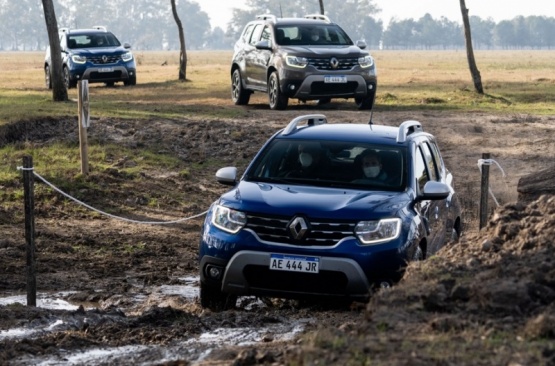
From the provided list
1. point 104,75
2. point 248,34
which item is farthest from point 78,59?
point 248,34

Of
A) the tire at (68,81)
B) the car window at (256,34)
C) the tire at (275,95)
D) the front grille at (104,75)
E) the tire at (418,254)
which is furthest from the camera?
the front grille at (104,75)

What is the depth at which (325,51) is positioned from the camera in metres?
26.1

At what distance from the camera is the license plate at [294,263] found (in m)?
9.90

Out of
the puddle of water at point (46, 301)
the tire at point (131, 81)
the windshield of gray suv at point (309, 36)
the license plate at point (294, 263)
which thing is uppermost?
the windshield of gray suv at point (309, 36)

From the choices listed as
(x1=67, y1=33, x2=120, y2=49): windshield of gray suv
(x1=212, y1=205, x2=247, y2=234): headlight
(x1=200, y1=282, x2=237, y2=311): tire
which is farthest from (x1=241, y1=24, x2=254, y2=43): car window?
(x1=212, y1=205, x2=247, y2=234): headlight

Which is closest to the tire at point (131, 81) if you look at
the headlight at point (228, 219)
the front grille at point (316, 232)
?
the headlight at point (228, 219)

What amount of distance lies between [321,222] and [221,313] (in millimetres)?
1040

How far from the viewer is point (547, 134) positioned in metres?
23.3

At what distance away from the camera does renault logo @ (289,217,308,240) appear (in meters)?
9.97

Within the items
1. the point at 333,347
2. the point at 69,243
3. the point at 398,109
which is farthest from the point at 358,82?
the point at 333,347

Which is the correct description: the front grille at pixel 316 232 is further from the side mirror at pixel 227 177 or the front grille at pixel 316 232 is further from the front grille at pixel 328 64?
the front grille at pixel 328 64

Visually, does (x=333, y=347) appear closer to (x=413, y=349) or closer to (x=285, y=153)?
(x=413, y=349)

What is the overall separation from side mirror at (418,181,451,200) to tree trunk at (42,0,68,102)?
18.5 metres

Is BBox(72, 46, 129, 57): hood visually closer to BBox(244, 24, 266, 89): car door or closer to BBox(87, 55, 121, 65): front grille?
BBox(87, 55, 121, 65): front grille
